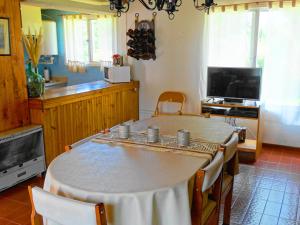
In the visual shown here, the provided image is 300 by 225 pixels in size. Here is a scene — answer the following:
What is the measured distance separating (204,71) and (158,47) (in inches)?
31.6

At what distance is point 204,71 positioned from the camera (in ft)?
14.7

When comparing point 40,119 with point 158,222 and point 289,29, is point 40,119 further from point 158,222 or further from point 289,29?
point 289,29

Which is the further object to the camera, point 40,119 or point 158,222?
point 40,119

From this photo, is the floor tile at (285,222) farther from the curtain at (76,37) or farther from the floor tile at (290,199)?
the curtain at (76,37)

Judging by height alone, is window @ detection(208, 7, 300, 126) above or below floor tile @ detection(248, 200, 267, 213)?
above

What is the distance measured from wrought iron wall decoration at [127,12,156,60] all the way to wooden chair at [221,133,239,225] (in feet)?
8.61

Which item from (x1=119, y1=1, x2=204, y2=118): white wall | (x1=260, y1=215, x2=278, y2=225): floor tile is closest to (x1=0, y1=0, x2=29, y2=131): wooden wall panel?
A: (x1=119, y1=1, x2=204, y2=118): white wall

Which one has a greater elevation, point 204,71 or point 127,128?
point 204,71

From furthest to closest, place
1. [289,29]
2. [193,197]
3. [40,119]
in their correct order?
[289,29]
[40,119]
[193,197]

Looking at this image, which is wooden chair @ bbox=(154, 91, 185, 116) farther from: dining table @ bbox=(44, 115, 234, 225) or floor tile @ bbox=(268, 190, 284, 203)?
dining table @ bbox=(44, 115, 234, 225)

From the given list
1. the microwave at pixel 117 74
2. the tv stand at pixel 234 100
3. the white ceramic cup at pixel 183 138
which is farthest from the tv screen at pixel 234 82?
the white ceramic cup at pixel 183 138

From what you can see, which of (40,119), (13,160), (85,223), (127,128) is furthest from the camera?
(40,119)

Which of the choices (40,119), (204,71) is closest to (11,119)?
(40,119)

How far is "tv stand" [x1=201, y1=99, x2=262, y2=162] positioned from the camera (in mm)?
3918
